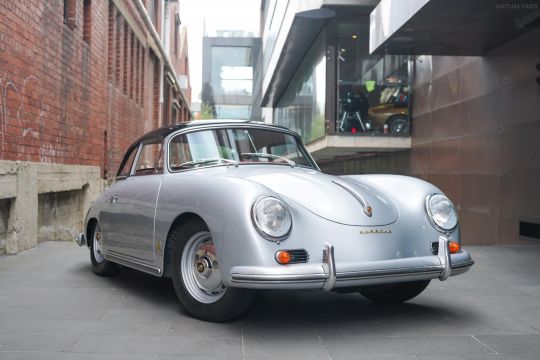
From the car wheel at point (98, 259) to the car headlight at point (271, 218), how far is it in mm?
2455

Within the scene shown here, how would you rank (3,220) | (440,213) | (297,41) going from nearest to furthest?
1. (440,213)
2. (3,220)
3. (297,41)

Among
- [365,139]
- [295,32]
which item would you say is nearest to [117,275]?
[365,139]

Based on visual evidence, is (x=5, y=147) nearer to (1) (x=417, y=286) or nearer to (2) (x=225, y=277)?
(2) (x=225, y=277)

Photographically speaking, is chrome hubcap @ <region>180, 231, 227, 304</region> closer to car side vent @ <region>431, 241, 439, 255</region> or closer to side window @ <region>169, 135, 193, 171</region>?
side window @ <region>169, 135, 193, 171</region>

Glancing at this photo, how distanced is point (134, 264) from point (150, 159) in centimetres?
86

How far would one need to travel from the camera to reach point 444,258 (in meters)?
3.93

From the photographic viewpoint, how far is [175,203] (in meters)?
4.27

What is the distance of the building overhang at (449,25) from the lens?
8438 millimetres

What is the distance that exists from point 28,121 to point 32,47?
2.99 ft

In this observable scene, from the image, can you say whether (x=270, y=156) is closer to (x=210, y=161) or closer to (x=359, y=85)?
(x=210, y=161)

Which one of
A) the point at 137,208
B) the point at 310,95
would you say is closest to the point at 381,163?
the point at 310,95

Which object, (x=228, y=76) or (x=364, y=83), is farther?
(x=228, y=76)

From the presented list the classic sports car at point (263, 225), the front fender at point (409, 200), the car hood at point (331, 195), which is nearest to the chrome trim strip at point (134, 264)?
the classic sports car at point (263, 225)

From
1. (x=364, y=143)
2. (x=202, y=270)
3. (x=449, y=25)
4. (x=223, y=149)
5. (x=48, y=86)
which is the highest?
(x=449, y=25)
